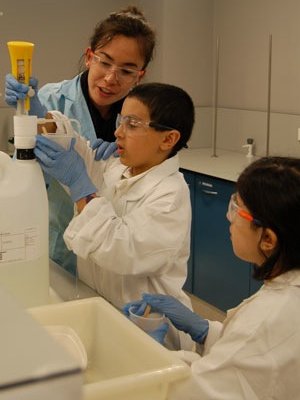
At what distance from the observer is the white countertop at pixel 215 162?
3532mm

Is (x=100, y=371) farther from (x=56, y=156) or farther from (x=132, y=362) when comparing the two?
(x=56, y=156)

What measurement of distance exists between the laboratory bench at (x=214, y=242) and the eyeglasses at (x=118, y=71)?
62.8 inches

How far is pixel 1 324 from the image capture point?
1.32 ft

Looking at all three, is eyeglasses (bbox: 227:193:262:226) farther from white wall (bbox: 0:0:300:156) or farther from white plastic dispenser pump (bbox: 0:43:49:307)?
white wall (bbox: 0:0:300:156)

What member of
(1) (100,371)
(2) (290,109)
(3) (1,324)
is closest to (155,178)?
(1) (100,371)

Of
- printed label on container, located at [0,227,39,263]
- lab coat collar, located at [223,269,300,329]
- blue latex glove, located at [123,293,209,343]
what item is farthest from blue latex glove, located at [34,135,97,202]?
lab coat collar, located at [223,269,300,329]

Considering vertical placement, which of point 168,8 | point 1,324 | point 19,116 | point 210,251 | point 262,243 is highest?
point 168,8

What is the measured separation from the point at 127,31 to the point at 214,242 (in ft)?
6.84

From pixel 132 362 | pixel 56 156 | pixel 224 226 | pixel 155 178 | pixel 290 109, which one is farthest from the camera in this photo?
pixel 290 109

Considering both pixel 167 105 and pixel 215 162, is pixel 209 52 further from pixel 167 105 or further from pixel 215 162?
pixel 167 105

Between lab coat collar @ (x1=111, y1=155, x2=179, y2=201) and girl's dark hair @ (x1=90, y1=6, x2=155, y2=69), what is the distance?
0.49 metres

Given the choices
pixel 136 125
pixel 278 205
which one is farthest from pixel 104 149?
pixel 278 205

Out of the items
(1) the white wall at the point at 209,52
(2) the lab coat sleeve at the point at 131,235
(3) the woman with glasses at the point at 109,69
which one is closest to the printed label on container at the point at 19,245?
(2) the lab coat sleeve at the point at 131,235

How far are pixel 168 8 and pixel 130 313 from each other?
3457 millimetres
